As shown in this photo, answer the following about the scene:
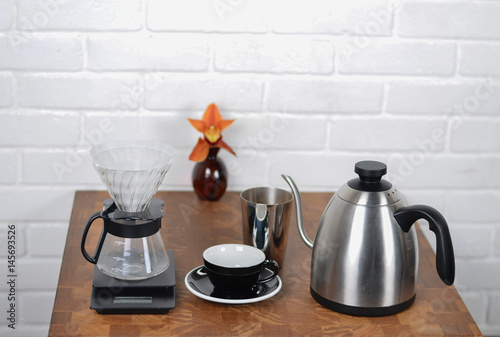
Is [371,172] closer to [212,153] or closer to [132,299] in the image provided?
[132,299]

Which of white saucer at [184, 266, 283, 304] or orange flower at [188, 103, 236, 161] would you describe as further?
orange flower at [188, 103, 236, 161]

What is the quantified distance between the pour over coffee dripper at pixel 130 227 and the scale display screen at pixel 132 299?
0.03 m

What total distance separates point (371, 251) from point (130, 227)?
1.33 ft

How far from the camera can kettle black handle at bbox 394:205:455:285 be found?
99 cm

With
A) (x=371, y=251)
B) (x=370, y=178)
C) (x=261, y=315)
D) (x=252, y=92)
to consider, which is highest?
(x=252, y=92)

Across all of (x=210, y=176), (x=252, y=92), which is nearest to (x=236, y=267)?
(x=210, y=176)

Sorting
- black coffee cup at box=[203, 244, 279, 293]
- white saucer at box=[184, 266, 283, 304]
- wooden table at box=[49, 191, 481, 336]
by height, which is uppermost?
black coffee cup at box=[203, 244, 279, 293]

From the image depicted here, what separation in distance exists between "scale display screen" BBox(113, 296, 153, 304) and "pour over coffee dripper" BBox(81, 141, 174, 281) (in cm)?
3

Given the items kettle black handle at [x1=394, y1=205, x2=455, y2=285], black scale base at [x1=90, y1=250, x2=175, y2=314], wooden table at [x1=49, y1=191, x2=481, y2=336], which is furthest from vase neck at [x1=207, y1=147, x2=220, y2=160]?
kettle black handle at [x1=394, y1=205, x2=455, y2=285]

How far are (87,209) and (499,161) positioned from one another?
3.60ft

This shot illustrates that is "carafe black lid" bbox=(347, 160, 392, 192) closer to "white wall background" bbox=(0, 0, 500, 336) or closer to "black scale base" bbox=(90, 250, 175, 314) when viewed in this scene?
"black scale base" bbox=(90, 250, 175, 314)

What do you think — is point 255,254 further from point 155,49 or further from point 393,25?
point 393,25

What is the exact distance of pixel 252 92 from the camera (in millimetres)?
1594

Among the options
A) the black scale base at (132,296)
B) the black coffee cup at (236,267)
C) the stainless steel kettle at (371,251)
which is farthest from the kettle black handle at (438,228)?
the black scale base at (132,296)
